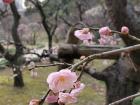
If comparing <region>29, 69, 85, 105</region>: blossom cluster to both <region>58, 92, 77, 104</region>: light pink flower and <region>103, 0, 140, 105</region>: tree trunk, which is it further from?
<region>103, 0, 140, 105</region>: tree trunk

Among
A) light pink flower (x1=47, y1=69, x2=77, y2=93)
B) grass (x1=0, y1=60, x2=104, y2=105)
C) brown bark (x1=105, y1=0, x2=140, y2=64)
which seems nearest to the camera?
light pink flower (x1=47, y1=69, x2=77, y2=93)

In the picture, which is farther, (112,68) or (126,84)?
(112,68)

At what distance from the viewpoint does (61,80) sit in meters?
1.06

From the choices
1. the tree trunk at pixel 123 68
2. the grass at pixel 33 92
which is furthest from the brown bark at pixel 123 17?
the grass at pixel 33 92

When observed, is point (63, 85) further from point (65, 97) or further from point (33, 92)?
point (33, 92)

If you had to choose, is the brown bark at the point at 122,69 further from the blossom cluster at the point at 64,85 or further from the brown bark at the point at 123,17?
the blossom cluster at the point at 64,85

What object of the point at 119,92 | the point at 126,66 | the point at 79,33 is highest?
the point at 79,33

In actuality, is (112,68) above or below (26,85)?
above

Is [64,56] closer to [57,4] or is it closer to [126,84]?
[126,84]

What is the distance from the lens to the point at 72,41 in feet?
14.9

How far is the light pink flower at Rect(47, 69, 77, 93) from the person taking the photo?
3.37 feet

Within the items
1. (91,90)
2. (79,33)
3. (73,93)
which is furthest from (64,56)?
(91,90)

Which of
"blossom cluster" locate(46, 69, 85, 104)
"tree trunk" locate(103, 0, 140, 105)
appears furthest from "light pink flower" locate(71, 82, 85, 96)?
"tree trunk" locate(103, 0, 140, 105)

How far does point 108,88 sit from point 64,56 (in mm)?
587
